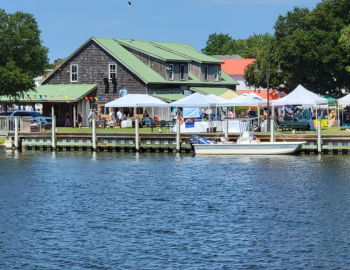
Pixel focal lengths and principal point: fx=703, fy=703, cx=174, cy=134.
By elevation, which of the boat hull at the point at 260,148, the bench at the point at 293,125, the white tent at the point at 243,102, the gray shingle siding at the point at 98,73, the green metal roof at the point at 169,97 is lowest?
the boat hull at the point at 260,148

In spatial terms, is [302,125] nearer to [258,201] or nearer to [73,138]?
[73,138]

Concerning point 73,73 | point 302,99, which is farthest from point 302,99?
point 73,73

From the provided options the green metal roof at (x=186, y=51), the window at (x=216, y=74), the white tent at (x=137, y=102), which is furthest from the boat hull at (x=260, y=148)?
the window at (x=216, y=74)

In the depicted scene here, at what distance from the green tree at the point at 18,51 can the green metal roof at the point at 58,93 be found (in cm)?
524

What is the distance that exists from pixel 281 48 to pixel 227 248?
2757 inches

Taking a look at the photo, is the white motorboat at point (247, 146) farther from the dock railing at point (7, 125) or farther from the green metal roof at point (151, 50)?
Answer: the green metal roof at point (151, 50)

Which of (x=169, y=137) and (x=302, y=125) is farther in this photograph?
(x=302, y=125)

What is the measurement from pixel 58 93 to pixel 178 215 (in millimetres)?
50764

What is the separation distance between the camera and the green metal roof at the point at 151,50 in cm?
7864

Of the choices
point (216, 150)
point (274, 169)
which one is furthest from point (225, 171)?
point (216, 150)

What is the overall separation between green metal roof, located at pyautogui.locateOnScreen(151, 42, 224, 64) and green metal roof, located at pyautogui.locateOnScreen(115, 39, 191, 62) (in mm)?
1756

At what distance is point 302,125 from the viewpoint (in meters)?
50.7

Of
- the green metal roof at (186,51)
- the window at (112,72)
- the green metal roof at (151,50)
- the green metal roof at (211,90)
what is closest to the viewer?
the window at (112,72)

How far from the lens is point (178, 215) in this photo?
24.6m
